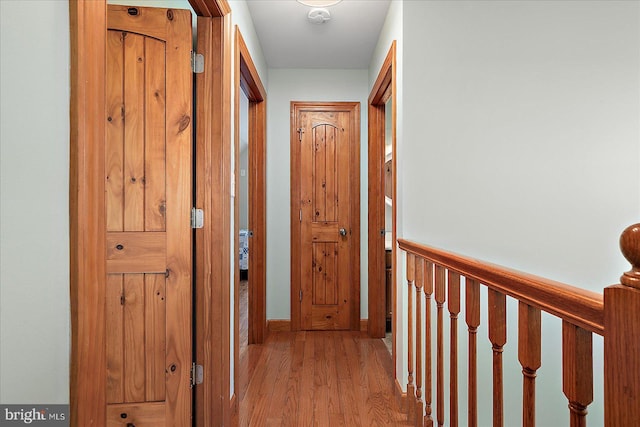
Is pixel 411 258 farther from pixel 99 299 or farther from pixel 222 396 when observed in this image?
pixel 99 299

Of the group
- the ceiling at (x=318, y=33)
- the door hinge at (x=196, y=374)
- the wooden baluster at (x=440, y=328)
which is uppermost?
the ceiling at (x=318, y=33)

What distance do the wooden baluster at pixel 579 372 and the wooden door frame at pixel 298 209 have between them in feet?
9.49

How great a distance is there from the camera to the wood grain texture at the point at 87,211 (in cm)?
69

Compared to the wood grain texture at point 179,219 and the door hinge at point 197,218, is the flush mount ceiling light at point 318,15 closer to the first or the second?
the wood grain texture at point 179,219

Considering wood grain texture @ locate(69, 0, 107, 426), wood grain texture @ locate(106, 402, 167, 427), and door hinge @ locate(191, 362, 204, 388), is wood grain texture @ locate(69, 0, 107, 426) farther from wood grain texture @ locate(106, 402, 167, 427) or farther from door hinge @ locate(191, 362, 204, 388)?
wood grain texture @ locate(106, 402, 167, 427)

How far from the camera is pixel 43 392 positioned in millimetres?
646

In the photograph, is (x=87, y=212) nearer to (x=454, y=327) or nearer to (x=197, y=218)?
(x=197, y=218)

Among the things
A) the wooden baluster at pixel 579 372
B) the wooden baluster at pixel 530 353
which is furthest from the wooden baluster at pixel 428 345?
the wooden baluster at pixel 579 372

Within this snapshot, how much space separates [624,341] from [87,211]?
940 mm

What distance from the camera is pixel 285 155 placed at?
12.0 ft

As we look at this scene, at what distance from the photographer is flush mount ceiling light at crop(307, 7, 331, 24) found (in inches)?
102

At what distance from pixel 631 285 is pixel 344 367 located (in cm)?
244

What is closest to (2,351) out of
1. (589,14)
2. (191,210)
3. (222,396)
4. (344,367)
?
(191,210)

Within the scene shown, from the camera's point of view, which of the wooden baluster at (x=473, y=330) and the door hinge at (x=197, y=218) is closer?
the wooden baluster at (x=473, y=330)
